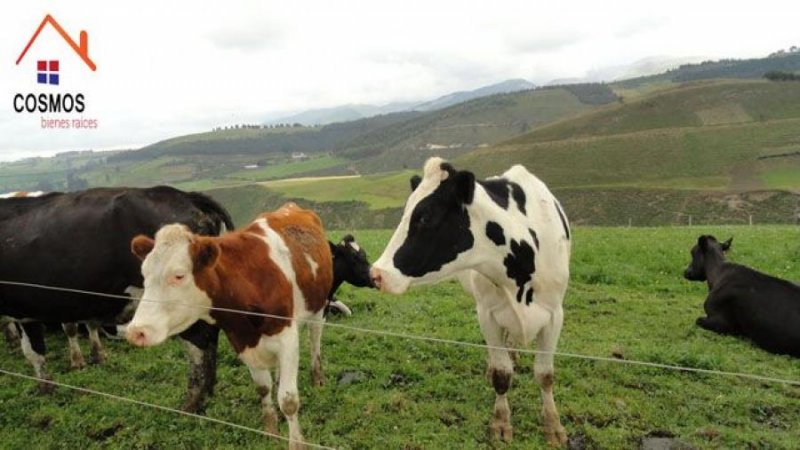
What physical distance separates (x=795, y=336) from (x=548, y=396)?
4938 millimetres

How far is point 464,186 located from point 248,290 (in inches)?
92.8

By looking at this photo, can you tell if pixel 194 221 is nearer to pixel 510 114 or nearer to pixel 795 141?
pixel 795 141

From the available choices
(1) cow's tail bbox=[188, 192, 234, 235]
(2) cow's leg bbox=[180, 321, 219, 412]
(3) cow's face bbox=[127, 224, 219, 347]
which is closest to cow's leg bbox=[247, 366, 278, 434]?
(2) cow's leg bbox=[180, 321, 219, 412]

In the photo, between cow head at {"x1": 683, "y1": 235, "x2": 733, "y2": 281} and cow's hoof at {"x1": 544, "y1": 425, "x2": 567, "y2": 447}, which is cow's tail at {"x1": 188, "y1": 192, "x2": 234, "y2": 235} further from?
cow head at {"x1": 683, "y1": 235, "x2": 733, "y2": 281}

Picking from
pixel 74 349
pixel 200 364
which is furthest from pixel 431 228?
pixel 74 349

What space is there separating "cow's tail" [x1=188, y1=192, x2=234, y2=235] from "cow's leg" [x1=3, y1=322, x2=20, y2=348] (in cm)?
505

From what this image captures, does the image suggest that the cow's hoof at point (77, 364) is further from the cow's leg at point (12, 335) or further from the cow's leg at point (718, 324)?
the cow's leg at point (718, 324)

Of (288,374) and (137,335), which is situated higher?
(137,335)

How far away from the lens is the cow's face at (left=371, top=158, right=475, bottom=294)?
4.79 metres

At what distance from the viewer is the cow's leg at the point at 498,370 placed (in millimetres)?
5918

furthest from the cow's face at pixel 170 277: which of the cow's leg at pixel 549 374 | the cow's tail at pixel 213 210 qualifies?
the cow's leg at pixel 549 374

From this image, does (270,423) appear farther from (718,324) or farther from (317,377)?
(718,324)

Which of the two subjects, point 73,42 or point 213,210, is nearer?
point 213,210

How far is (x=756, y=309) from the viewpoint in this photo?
8.96 m
